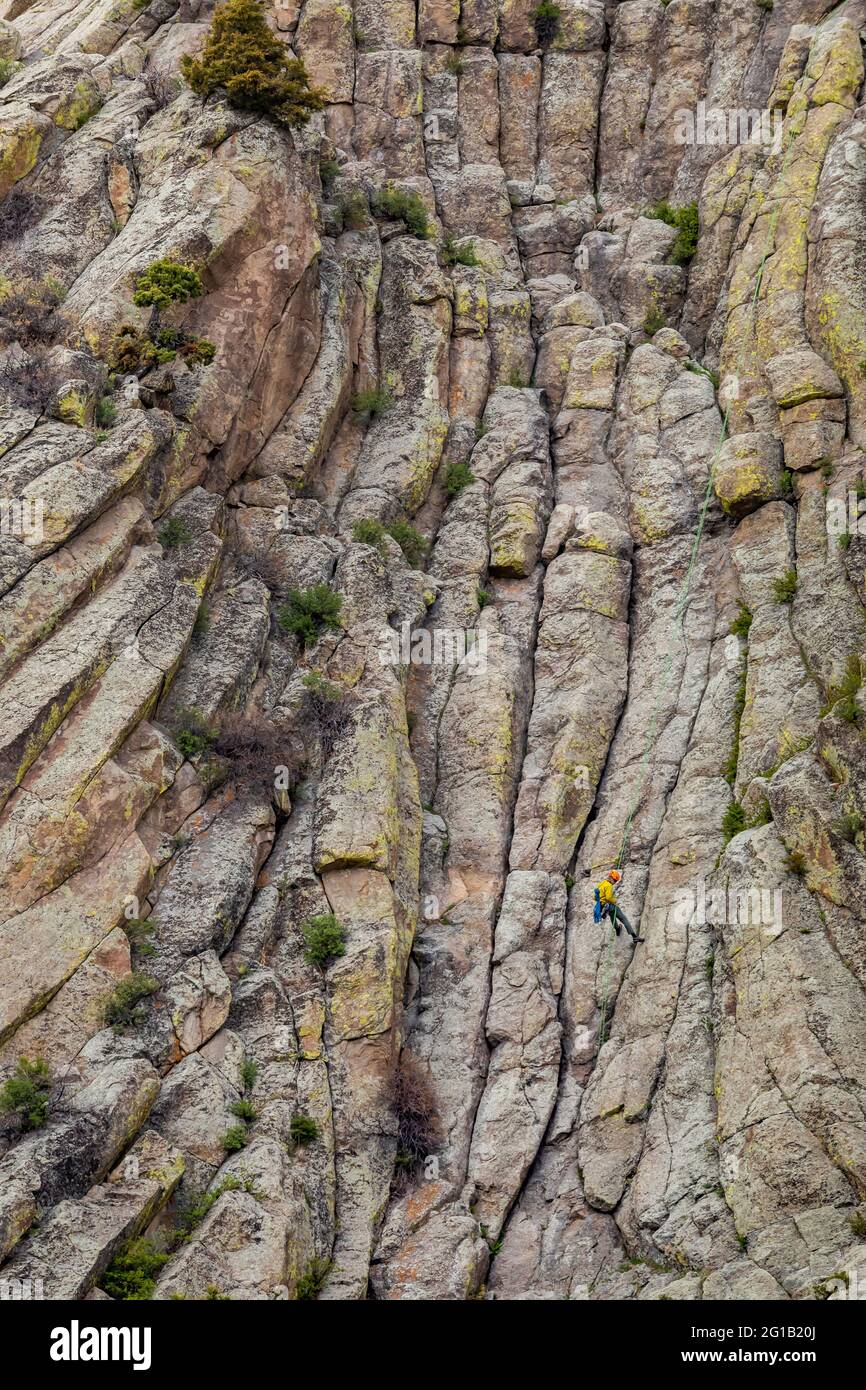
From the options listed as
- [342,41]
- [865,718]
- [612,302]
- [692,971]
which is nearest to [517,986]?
[692,971]

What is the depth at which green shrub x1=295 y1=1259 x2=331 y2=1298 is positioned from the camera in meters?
23.8

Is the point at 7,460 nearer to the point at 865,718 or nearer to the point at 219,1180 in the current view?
the point at 219,1180

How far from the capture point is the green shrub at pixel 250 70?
35.3 metres

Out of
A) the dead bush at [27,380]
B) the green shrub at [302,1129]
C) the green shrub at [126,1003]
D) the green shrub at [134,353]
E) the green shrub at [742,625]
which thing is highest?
the green shrub at [134,353]

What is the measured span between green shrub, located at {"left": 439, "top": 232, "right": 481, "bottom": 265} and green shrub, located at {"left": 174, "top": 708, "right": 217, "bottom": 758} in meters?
17.6

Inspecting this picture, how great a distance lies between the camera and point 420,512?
119 feet

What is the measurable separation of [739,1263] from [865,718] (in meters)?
9.16

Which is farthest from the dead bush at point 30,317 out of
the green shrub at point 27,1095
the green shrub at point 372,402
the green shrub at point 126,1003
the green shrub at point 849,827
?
the green shrub at point 849,827

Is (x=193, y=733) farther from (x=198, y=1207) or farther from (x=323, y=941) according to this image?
(x=198, y=1207)

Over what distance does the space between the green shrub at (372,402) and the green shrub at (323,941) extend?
1471cm

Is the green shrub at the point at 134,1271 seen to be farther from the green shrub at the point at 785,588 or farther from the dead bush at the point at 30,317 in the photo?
the dead bush at the point at 30,317

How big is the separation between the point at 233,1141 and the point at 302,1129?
4.80ft

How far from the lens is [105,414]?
30922 mm

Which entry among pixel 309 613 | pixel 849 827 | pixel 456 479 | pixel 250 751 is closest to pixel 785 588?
pixel 849 827
